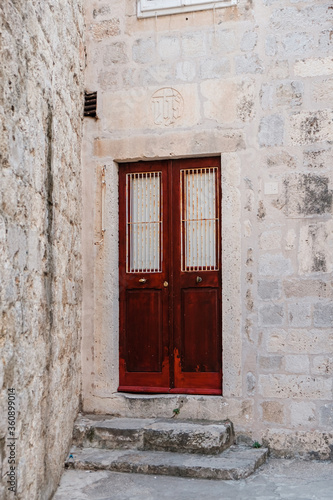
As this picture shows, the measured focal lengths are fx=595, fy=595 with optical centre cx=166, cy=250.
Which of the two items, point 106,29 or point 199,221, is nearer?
point 199,221

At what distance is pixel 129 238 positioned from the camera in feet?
16.1

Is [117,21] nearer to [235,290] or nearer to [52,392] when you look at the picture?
[235,290]

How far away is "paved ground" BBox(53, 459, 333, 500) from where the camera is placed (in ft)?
11.7

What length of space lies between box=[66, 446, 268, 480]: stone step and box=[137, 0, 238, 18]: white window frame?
11.2 feet

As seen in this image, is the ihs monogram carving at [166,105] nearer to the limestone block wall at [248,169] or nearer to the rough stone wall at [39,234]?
the limestone block wall at [248,169]

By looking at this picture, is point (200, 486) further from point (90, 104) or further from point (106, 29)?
point (106, 29)

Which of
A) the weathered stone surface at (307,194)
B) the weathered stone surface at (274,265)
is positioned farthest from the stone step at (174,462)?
the weathered stone surface at (307,194)

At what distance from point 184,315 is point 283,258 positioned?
35.9 inches

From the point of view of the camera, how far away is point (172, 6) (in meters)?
4.80

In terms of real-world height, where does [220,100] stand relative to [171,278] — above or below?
above

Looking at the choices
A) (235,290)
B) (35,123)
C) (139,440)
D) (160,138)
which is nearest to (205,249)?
(235,290)

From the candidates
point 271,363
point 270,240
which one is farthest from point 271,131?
point 271,363

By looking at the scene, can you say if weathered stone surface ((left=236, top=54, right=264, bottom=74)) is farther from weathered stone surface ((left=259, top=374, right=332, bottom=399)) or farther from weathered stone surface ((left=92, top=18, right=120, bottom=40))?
weathered stone surface ((left=259, top=374, right=332, bottom=399))

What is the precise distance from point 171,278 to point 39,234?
1550 millimetres
